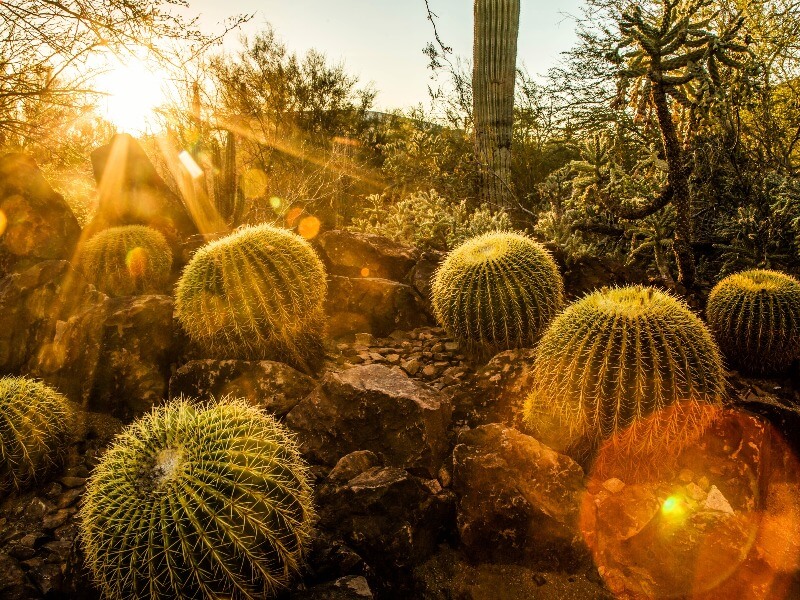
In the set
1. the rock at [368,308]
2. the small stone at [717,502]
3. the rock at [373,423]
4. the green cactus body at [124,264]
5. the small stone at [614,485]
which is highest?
the green cactus body at [124,264]

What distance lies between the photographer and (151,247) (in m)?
4.90

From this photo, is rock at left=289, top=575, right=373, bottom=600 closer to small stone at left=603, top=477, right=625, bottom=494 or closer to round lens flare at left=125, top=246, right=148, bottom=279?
small stone at left=603, top=477, right=625, bottom=494

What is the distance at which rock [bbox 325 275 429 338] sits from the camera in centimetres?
459

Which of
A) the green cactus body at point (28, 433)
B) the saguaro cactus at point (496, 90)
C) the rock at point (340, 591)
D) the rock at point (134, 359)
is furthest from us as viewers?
the saguaro cactus at point (496, 90)

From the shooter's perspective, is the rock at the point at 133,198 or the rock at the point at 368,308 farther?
the rock at the point at 133,198

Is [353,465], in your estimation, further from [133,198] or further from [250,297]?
[133,198]

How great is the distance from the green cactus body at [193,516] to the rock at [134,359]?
1.51 meters

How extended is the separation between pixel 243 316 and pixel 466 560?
2130 millimetres

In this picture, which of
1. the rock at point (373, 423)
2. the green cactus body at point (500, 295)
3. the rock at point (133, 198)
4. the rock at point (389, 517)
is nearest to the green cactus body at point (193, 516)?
the rock at point (389, 517)

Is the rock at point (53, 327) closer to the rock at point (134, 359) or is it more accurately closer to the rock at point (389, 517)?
the rock at point (134, 359)

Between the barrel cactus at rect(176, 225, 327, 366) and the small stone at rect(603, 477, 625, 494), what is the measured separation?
7.35ft

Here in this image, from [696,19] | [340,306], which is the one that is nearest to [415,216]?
[340,306]

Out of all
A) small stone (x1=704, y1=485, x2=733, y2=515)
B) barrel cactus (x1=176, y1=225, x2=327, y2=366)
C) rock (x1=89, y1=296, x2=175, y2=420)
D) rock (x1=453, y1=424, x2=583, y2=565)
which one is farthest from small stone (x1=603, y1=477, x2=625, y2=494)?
rock (x1=89, y1=296, x2=175, y2=420)

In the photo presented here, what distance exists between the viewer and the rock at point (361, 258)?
5.11 meters
